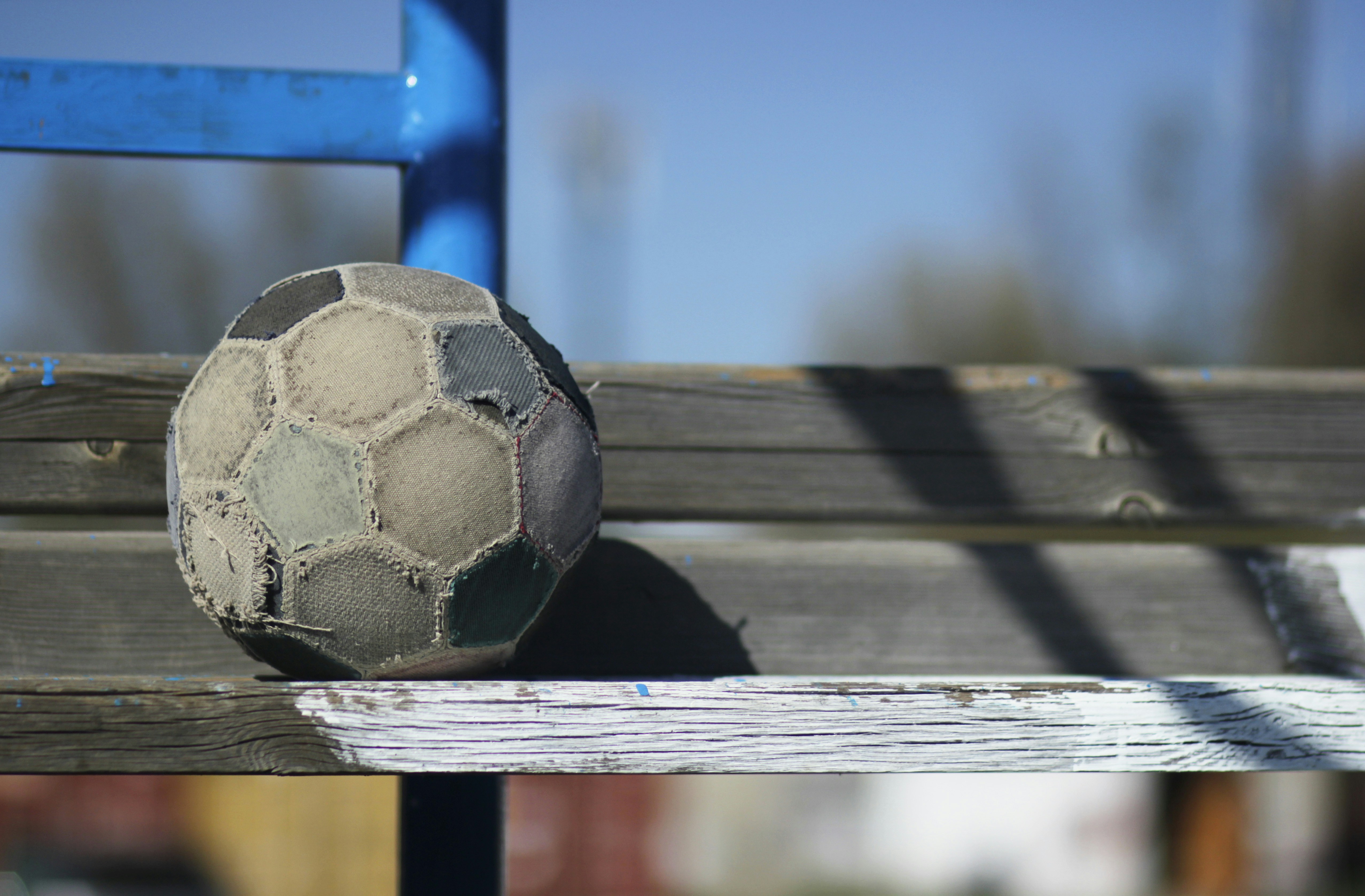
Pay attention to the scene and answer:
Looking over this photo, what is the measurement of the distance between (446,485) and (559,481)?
17cm

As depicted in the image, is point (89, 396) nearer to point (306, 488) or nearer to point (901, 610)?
point (306, 488)

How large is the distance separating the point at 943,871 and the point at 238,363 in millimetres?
9904

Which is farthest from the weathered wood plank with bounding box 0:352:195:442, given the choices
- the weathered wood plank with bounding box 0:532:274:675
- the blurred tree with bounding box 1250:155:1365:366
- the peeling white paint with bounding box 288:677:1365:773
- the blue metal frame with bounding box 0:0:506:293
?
the blurred tree with bounding box 1250:155:1365:366

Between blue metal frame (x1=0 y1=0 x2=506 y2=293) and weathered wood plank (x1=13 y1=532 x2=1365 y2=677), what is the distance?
0.71 meters

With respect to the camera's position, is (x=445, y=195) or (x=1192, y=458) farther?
(x=1192, y=458)

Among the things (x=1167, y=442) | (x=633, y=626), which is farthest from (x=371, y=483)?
(x=1167, y=442)

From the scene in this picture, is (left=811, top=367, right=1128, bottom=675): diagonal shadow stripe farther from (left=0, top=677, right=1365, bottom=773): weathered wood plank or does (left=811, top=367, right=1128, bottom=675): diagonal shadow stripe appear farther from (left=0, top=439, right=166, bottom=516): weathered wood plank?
(left=0, top=439, right=166, bottom=516): weathered wood plank

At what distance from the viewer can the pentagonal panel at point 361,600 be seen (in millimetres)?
1385

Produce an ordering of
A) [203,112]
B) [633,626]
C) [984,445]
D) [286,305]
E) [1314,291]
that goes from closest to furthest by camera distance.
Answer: [286,305] < [203,112] < [633,626] < [984,445] < [1314,291]

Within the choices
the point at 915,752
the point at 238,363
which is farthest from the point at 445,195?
the point at 915,752

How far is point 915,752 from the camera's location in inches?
50.8

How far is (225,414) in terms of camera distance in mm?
1424

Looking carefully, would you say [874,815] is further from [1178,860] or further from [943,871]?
[1178,860]

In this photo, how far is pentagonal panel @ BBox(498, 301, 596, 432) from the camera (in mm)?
1549
